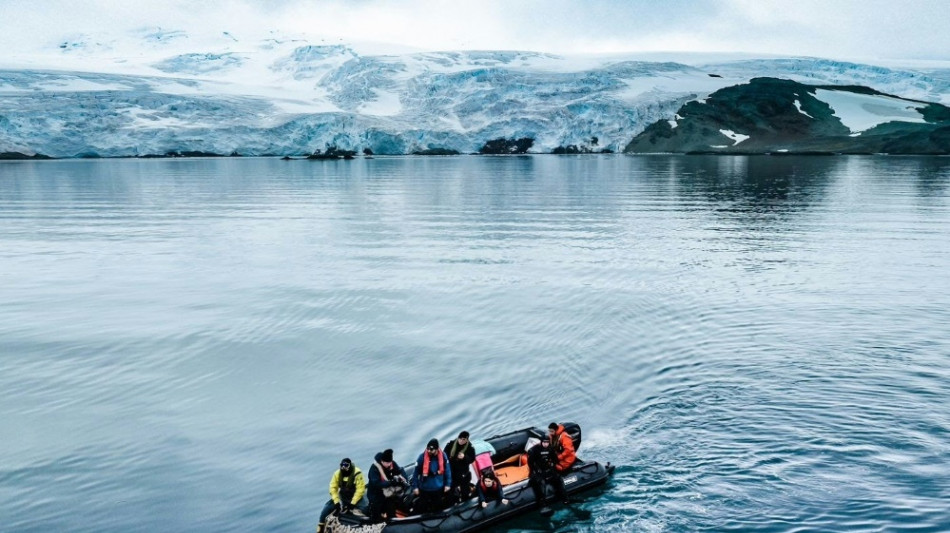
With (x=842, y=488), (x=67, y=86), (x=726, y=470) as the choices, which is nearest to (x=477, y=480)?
(x=726, y=470)

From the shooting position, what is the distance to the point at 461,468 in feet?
40.3

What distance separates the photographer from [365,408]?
53.8ft

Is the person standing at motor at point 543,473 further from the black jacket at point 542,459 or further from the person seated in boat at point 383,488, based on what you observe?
the person seated in boat at point 383,488

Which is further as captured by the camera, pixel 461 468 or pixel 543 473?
pixel 543 473

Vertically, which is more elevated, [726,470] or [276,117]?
[276,117]

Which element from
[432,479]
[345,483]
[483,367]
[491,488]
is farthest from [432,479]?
[483,367]

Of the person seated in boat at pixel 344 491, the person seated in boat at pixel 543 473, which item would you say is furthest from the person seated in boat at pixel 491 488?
the person seated in boat at pixel 344 491

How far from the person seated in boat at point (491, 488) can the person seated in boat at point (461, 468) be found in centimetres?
25

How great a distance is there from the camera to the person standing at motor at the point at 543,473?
1268 cm

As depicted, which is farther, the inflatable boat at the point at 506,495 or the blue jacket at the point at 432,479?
the blue jacket at the point at 432,479

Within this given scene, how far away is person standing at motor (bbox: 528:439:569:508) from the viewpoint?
41.6 feet

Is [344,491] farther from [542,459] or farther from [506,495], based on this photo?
[542,459]

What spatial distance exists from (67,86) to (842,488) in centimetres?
16109

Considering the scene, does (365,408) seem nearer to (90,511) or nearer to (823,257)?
(90,511)
